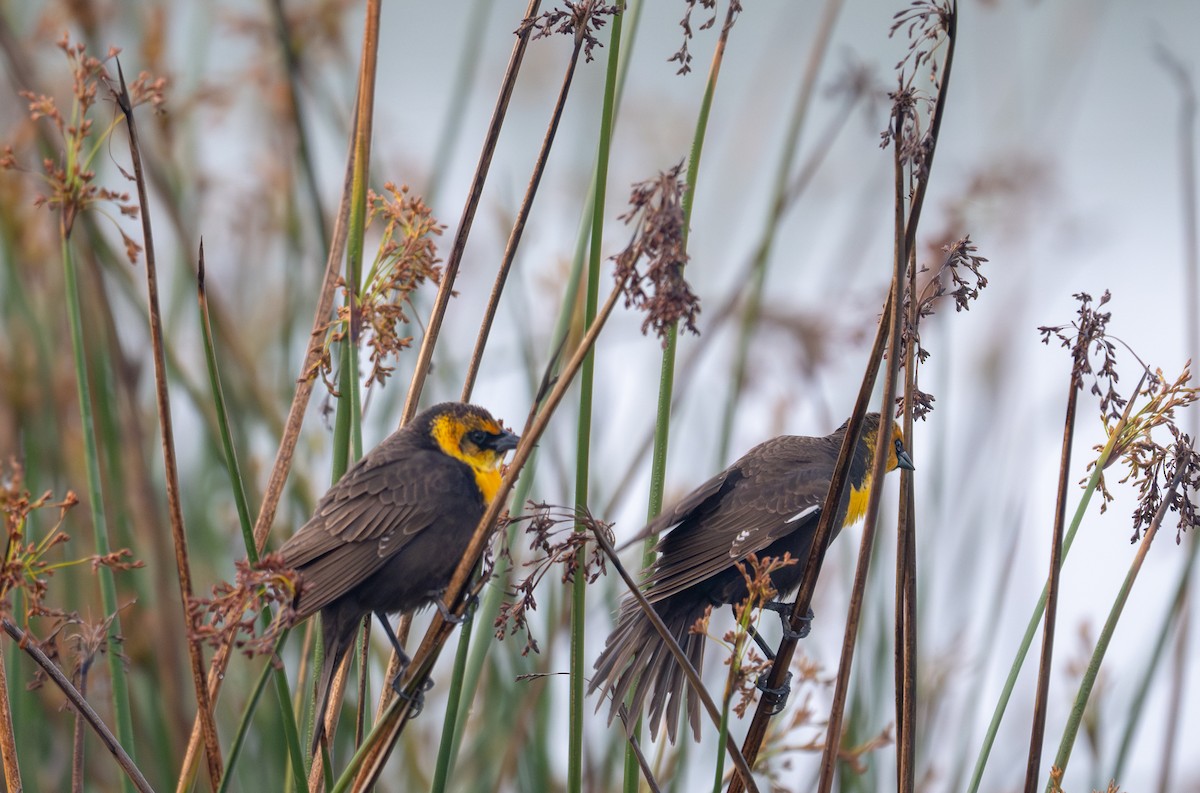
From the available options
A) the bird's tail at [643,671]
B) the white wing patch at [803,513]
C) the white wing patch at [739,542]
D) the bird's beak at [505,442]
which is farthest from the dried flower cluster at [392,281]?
the white wing patch at [803,513]

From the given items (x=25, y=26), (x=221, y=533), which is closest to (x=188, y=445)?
(x=221, y=533)

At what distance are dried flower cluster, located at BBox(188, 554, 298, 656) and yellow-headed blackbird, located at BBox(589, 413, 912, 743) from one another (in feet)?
3.59

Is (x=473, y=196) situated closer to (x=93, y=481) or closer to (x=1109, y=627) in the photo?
(x=93, y=481)

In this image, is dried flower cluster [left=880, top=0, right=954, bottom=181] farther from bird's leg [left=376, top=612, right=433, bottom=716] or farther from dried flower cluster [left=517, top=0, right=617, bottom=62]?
bird's leg [left=376, top=612, right=433, bottom=716]

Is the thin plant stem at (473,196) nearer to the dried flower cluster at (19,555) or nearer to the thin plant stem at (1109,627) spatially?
the dried flower cluster at (19,555)

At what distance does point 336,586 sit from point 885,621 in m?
1.82

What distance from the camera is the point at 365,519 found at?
2.58 m

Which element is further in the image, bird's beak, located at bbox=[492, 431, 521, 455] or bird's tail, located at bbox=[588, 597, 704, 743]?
bird's tail, located at bbox=[588, 597, 704, 743]

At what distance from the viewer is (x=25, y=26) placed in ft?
15.2

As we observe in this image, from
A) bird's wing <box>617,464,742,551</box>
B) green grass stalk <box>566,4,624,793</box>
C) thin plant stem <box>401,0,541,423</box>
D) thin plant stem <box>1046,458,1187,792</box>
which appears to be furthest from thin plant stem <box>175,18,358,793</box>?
thin plant stem <box>1046,458,1187,792</box>

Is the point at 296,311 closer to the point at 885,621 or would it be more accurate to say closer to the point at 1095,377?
the point at 885,621

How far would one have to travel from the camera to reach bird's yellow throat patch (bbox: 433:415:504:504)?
108 inches

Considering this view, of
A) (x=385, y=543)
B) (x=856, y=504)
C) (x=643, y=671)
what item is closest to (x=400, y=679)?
(x=385, y=543)

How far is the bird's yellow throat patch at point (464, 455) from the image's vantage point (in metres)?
2.75
